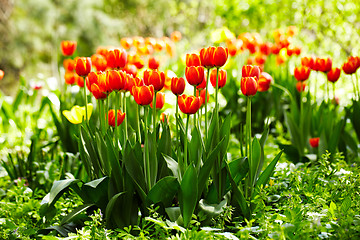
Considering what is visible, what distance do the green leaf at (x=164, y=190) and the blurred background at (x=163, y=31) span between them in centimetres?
302

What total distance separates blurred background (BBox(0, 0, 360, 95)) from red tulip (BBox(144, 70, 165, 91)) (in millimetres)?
2947

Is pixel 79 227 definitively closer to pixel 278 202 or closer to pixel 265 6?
pixel 278 202

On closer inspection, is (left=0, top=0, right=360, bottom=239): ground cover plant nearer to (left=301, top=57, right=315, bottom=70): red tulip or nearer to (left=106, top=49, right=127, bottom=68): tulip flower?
(left=106, top=49, right=127, bottom=68): tulip flower

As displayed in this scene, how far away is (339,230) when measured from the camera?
1659 millimetres

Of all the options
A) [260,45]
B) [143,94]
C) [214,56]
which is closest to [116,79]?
[143,94]

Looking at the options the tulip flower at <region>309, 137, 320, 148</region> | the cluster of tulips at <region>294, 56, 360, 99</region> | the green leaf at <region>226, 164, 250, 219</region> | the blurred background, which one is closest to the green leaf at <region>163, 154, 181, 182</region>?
the green leaf at <region>226, 164, 250, 219</region>

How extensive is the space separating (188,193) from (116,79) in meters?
0.58

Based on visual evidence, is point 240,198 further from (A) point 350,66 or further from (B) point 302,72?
(A) point 350,66

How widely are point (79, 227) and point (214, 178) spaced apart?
2.37 feet

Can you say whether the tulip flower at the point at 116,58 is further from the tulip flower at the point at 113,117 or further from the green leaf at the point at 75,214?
the green leaf at the point at 75,214

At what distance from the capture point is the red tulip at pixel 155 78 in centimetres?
189

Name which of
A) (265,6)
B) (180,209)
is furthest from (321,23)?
(180,209)

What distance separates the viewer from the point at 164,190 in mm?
1950

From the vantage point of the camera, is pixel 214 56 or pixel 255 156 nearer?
pixel 214 56
